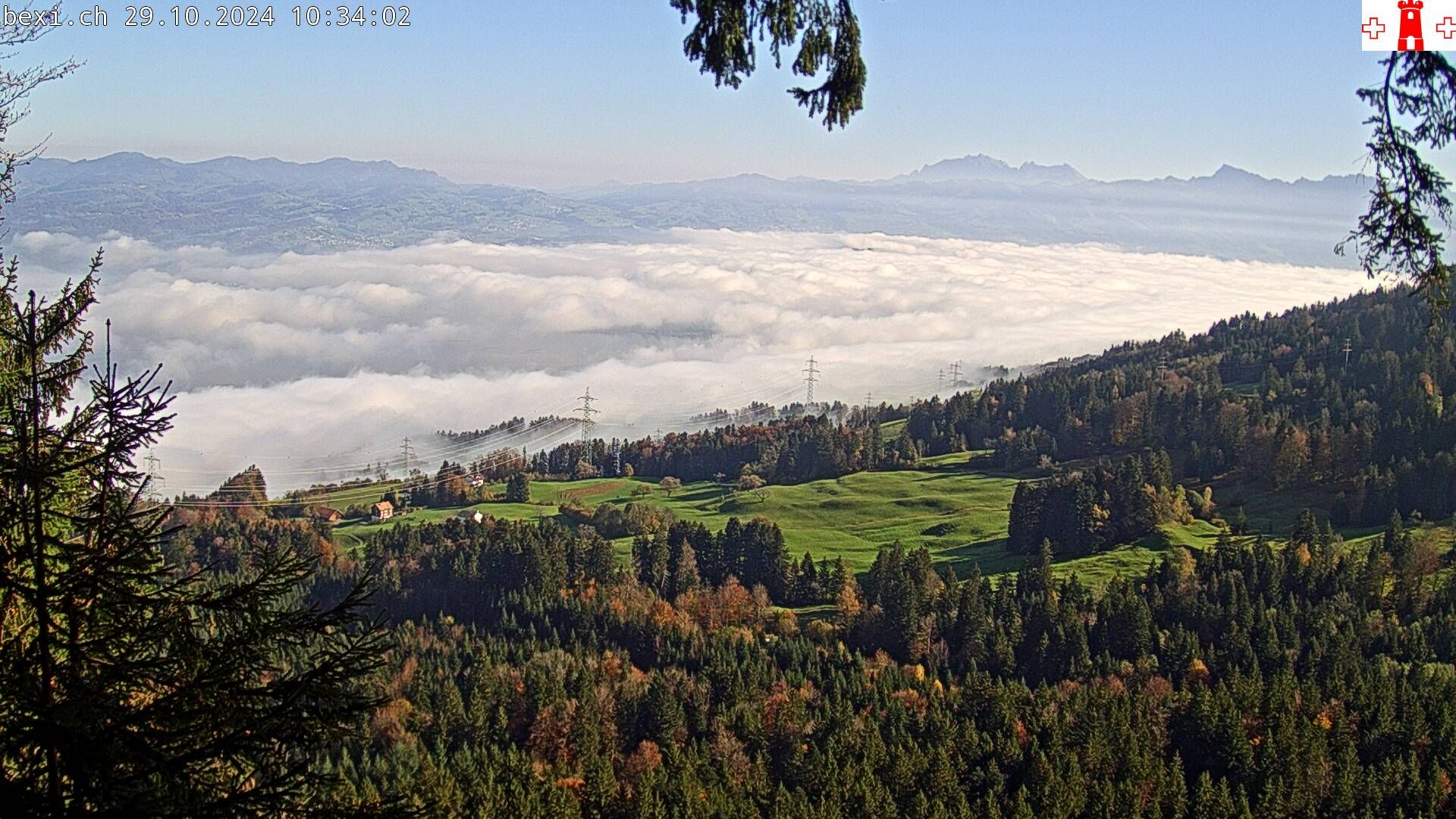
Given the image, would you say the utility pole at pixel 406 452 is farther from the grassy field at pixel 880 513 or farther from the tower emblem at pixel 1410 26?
the tower emblem at pixel 1410 26

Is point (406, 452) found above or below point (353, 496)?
above

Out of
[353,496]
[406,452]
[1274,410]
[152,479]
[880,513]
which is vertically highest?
[152,479]

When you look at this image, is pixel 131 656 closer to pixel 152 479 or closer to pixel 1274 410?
pixel 152 479

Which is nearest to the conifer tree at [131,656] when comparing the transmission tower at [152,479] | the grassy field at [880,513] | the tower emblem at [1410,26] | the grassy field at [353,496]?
the transmission tower at [152,479]

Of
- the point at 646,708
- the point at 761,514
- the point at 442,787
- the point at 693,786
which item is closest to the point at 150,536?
the point at 442,787

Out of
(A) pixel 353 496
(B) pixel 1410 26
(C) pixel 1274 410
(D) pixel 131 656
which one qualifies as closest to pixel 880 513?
(C) pixel 1274 410

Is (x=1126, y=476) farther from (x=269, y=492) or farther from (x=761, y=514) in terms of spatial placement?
(x=269, y=492)

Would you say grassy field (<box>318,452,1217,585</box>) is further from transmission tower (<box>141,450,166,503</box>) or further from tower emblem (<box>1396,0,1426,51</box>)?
tower emblem (<box>1396,0,1426,51</box>)

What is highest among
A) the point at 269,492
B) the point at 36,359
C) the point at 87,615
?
the point at 36,359

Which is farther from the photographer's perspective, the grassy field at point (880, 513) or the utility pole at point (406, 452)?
the utility pole at point (406, 452)

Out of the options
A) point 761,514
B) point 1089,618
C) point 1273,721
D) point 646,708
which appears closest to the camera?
point 1273,721

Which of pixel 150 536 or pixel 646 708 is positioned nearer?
pixel 150 536
